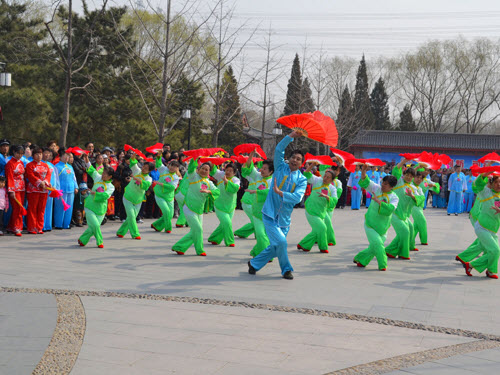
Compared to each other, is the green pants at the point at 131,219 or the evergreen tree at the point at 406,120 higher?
the evergreen tree at the point at 406,120

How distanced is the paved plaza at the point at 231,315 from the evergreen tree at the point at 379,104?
4305cm

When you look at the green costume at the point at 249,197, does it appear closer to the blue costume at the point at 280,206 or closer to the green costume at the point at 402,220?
the blue costume at the point at 280,206

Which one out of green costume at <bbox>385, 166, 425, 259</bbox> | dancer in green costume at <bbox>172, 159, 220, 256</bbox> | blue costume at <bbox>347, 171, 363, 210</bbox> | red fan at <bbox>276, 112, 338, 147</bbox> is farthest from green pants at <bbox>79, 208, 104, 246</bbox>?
blue costume at <bbox>347, 171, 363, 210</bbox>

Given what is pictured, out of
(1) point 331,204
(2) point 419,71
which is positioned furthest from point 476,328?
(2) point 419,71

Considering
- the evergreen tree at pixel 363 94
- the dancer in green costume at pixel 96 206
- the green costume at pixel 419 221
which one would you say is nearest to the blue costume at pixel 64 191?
the dancer in green costume at pixel 96 206

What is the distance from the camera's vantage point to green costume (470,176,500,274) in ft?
27.6

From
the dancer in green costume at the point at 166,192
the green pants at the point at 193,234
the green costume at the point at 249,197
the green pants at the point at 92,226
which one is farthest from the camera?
the dancer in green costume at the point at 166,192

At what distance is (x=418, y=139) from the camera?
41625mm

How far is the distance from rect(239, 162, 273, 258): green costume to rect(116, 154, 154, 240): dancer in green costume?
2.06 meters

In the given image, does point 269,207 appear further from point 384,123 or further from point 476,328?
point 384,123

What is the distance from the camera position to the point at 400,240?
1011 cm

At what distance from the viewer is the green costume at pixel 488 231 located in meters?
8.40

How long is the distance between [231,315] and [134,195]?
5.77m

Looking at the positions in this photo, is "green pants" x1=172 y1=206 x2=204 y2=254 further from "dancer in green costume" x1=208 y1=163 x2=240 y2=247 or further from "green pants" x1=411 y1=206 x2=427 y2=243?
"green pants" x1=411 y1=206 x2=427 y2=243
